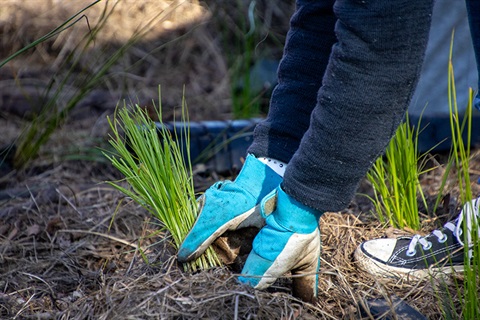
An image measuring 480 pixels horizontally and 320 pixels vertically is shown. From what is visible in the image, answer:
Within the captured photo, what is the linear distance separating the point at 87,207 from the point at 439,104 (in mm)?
1702

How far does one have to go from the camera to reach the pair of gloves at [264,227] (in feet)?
4.64

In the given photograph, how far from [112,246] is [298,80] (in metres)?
Answer: 0.89

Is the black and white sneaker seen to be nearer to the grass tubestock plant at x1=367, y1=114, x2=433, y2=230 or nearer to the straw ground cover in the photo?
the straw ground cover

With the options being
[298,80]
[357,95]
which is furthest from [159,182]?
[357,95]

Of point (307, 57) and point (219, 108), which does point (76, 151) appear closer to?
point (219, 108)

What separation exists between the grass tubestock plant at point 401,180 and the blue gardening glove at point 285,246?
460 millimetres

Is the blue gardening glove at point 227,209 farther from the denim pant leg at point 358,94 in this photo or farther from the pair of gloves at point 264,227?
the denim pant leg at point 358,94

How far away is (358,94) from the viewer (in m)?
1.26

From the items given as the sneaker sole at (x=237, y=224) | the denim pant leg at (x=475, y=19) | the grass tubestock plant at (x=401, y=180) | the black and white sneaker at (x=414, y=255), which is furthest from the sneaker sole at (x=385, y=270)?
the denim pant leg at (x=475, y=19)

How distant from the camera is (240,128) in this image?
113 inches

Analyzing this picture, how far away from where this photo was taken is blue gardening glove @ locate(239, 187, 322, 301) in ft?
4.62

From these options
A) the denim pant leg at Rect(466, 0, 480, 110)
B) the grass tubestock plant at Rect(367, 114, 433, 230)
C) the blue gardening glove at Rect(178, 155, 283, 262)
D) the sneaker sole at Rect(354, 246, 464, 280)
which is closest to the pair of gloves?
the blue gardening glove at Rect(178, 155, 283, 262)

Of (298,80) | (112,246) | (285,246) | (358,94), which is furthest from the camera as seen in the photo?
(112,246)

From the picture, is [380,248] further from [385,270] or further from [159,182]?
[159,182]
